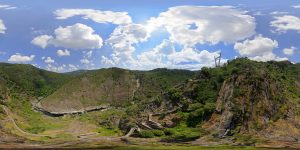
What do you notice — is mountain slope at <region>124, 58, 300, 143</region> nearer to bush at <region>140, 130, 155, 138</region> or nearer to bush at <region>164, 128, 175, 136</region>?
bush at <region>164, 128, 175, 136</region>

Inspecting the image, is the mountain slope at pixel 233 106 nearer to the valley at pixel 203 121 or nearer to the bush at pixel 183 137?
the valley at pixel 203 121

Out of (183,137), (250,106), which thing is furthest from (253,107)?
(183,137)

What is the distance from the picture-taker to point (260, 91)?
133750 mm

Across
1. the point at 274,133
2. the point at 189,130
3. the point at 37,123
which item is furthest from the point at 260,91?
the point at 37,123

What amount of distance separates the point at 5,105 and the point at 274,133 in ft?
327

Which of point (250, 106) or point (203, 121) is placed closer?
point (250, 106)

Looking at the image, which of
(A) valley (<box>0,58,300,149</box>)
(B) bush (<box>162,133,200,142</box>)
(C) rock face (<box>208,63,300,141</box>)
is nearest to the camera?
(A) valley (<box>0,58,300,149</box>)

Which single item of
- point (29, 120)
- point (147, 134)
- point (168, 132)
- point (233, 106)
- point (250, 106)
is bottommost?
point (147, 134)

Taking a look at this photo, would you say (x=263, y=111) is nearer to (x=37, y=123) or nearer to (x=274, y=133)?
(x=274, y=133)

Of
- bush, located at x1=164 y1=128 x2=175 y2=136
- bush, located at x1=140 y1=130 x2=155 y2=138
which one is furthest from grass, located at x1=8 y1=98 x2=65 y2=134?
bush, located at x1=164 y1=128 x2=175 y2=136

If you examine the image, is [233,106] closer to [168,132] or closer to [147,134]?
[168,132]

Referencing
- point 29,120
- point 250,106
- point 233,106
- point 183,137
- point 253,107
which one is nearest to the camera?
point 183,137

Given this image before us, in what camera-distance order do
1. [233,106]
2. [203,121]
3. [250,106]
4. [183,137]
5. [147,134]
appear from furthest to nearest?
[203,121], [147,134], [233,106], [250,106], [183,137]

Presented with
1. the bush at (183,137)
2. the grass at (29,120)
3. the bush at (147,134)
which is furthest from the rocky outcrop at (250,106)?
the grass at (29,120)
